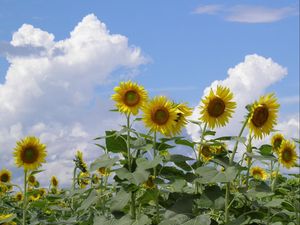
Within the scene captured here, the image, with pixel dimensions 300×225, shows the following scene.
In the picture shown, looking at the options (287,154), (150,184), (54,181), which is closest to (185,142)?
(150,184)

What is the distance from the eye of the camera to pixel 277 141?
5.68m

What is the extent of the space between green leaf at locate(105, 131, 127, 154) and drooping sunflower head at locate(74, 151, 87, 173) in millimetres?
2507

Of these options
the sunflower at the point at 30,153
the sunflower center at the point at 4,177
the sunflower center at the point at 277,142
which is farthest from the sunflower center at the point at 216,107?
the sunflower center at the point at 4,177

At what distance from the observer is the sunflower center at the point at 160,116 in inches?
178

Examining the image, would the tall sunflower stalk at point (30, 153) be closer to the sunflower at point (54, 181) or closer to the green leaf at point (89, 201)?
the green leaf at point (89, 201)

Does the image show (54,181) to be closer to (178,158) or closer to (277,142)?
(277,142)

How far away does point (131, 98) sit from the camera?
4.73 meters

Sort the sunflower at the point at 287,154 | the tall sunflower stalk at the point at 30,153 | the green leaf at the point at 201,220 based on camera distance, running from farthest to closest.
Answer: the tall sunflower stalk at the point at 30,153, the sunflower at the point at 287,154, the green leaf at the point at 201,220

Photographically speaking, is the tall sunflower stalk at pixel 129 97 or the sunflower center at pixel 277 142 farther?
the sunflower center at pixel 277 142

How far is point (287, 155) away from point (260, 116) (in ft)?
4.27

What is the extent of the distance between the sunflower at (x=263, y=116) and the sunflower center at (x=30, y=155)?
247cm

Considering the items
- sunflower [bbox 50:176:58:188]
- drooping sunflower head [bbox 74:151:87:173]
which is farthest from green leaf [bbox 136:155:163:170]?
sunflower [bbox 50:176:58:188]

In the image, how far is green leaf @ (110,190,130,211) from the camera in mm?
4141

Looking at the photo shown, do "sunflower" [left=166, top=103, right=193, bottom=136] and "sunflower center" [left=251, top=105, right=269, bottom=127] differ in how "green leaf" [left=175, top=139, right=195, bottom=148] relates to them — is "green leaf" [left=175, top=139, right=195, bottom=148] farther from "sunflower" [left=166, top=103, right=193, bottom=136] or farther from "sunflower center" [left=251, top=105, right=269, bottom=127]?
"sunflower center" [left=251, top=105, right=269, bottom=127]
